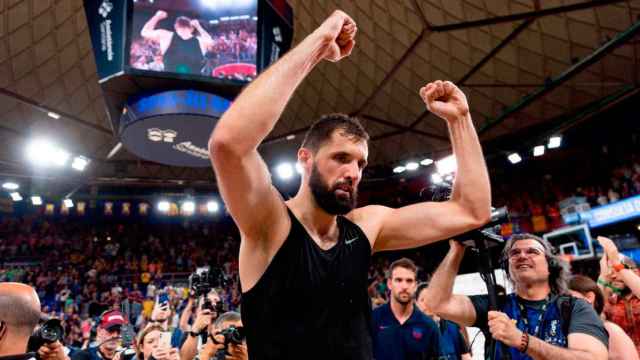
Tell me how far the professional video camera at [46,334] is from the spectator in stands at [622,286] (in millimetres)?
3958

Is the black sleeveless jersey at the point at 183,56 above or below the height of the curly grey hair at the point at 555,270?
above

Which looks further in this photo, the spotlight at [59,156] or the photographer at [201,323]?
the spotlight at [59,156]

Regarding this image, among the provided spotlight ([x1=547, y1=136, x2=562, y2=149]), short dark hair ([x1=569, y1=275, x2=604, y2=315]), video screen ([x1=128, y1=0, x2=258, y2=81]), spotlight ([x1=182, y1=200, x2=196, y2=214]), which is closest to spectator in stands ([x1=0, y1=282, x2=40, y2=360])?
short dark hair ([x1=569, y1=275, x2=604, y2=315])

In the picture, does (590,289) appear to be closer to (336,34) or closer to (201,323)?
(201,323)

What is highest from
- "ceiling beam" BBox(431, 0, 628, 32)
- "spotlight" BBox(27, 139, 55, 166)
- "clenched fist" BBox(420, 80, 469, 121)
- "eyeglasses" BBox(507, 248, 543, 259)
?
"ceiling beam" BBox(431, 0, 628, 32)

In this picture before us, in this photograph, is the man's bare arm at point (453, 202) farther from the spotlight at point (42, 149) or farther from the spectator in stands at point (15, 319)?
the spotlight at point (42, 149)

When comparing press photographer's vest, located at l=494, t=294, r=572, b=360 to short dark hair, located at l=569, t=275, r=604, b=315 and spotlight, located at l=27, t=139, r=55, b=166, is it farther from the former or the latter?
spotlight, located at l=27, t=139, r=55, b=166

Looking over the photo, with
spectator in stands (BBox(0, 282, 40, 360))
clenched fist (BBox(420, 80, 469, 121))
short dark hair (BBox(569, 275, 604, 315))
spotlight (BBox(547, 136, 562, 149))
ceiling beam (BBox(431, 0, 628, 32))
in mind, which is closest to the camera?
clenched fist (BBox(420, 80, 469, 121))

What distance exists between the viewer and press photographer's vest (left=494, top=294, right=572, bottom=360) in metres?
2.71

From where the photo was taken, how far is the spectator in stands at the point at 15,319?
193cm

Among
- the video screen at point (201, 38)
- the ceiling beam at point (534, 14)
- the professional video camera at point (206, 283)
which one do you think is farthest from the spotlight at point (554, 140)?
the professional video camera at point (206, 283)

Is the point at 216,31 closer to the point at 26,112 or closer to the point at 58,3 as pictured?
the point at 58,3

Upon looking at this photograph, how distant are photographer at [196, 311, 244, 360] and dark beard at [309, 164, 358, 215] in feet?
5.17

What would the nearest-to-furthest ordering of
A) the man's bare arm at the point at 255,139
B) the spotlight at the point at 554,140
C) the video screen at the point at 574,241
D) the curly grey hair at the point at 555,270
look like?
the man's bare arm at the point at 255,139 < the curly grey hair at the point at 555,270 < the spotlight at the point at 554,140 < the video screen at the point at 574,241
